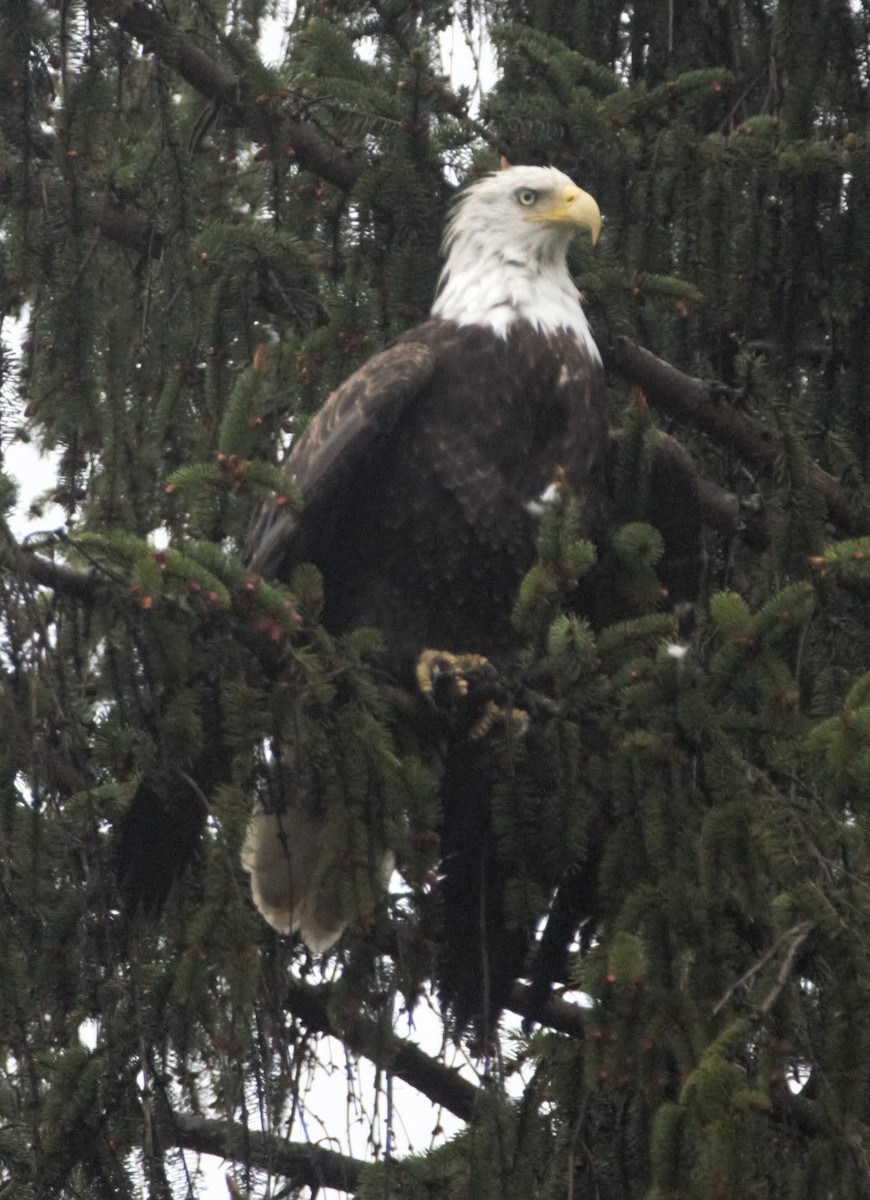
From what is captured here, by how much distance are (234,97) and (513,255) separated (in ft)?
3.46

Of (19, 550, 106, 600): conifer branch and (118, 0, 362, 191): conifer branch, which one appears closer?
(19, 550, 106, 600): conifer branch

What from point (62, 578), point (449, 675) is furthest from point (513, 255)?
point (62, 578)

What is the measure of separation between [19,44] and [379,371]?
1147 millimetres

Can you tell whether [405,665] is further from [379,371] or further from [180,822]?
[180,822]

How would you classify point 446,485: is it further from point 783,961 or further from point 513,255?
point 783,961

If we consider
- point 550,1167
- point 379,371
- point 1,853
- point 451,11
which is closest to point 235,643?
point 1,853

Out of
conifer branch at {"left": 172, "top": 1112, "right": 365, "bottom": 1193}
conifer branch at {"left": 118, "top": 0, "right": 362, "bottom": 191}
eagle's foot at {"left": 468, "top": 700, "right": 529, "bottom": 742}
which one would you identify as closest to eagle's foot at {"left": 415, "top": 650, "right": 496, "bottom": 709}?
eagle's foot at {"left": 468, "top": 700, "right": 529, "bottom": 742}

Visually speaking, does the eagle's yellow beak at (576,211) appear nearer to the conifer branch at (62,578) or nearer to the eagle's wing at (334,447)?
the eagle's wing at (334,447)

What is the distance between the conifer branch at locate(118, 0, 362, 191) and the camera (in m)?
3.96

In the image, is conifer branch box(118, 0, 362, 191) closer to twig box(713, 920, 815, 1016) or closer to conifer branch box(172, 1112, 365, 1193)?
conifer branch box(172, 1112, 365, 1193)

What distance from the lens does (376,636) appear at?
10.9 ft

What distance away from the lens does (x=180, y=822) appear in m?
3.63

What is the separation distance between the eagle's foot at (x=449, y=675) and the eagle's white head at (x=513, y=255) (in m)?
0.83

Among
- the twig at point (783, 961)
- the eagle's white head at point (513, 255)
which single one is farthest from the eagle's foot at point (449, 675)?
the twig at point (783, 961)
